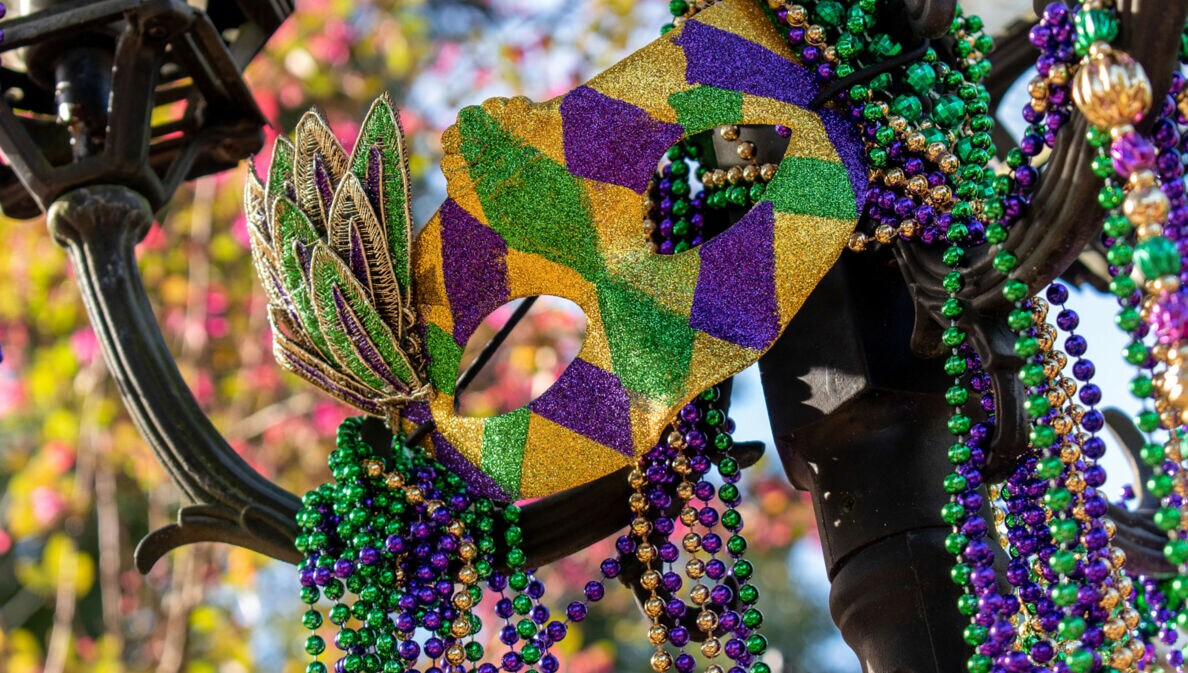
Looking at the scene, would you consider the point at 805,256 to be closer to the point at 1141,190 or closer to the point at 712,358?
the point at 712,358

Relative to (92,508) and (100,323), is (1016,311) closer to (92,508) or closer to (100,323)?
(100,323)

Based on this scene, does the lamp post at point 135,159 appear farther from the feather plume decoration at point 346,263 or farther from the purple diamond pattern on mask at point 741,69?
the purple diamond pattern on mask at point 741,69

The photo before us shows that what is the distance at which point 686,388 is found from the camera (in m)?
1.02

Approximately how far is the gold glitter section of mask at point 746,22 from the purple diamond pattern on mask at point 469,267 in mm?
237

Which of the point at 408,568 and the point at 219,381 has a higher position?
the point at 219,381

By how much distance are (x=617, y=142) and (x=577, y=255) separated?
0.09 m

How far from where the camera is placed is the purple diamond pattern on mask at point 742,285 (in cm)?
102

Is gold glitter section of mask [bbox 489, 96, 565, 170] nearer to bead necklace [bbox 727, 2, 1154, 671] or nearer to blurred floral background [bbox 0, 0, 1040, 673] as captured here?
bead necklace [bbox 727, 2, 1154, 671]

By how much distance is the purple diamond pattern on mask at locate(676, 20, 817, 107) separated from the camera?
1.06 m

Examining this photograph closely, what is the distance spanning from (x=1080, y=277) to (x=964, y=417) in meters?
0.72

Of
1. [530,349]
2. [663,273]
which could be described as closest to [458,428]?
[663,273]

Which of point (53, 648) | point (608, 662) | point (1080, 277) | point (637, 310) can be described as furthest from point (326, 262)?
point (608, 662)

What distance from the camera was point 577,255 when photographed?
1.06 meters

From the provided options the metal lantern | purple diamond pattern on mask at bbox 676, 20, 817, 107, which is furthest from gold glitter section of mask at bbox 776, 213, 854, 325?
the metal lantern
